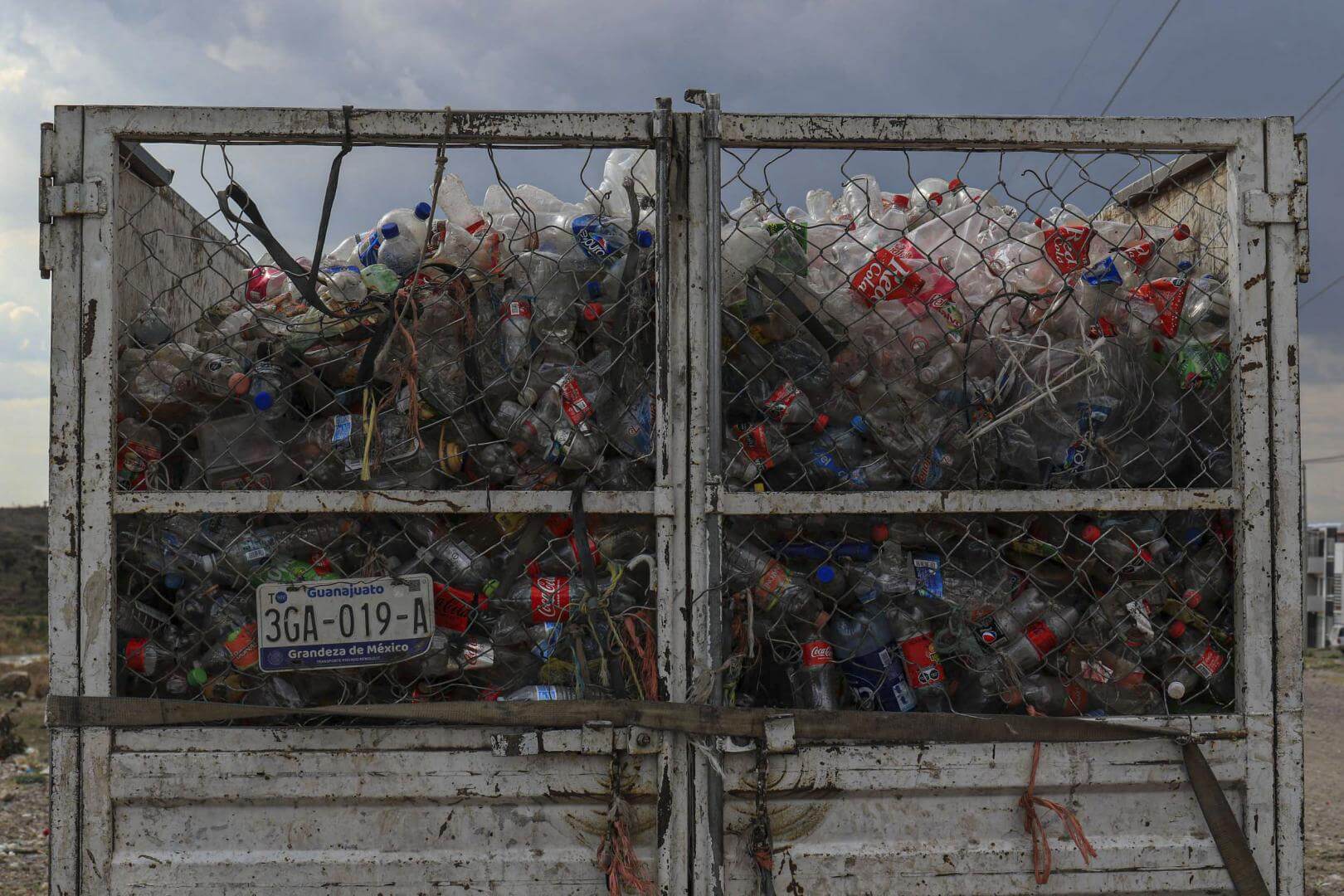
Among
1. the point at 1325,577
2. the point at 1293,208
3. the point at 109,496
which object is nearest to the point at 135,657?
the point at 109,496

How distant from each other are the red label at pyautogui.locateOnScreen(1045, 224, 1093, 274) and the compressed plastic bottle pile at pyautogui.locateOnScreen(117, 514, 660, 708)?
1247 millimetres

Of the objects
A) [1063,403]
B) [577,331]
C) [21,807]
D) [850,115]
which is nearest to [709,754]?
[577,331]

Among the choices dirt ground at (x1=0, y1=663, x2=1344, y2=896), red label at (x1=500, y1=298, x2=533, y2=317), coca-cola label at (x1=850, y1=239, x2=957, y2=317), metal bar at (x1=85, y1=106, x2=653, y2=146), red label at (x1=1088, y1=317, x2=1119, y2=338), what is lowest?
dirt ground at (x1=0, y1=663, x2=1344, y2=896)

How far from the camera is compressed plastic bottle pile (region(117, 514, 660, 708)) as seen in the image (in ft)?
7.18

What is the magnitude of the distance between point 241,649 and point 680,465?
1083 mm

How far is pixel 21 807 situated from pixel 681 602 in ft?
18.2

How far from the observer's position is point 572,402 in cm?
220

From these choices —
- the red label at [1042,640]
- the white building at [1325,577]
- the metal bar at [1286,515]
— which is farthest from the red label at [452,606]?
the white building at [1325,577]

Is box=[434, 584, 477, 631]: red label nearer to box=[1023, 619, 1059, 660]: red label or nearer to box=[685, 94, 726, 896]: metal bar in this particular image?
box=[685, 94, 726, 896]: metal bar

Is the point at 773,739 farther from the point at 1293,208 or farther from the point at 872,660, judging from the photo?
the point at 1293,208

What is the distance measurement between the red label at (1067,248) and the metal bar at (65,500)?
231cm

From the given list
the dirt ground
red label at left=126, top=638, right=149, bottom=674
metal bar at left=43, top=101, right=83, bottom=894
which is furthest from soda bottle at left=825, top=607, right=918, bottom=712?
the dirt ground

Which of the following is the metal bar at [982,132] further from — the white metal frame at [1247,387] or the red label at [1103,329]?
the red label at [1103,329]

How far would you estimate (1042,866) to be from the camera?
217cm
